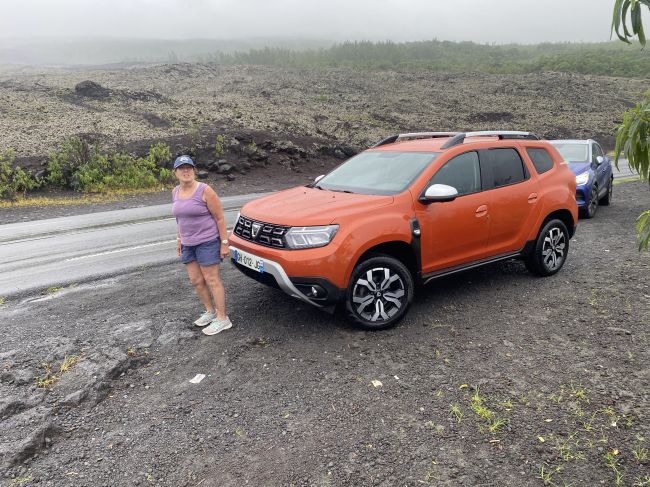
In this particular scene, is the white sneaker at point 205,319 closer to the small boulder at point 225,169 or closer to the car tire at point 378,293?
the car tire at point 378,293

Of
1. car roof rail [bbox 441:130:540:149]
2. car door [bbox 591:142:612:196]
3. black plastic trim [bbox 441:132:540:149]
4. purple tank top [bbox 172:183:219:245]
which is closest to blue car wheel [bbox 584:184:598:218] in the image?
car door [bbox 591:142:612:196]

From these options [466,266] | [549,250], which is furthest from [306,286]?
[549,250]

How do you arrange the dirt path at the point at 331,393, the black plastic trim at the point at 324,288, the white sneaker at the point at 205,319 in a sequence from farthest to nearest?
the white sneaker at the point at 205,319, the black plastic trim at the point at 324,288, the dirt path at the point at 331,393

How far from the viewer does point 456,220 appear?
522cm

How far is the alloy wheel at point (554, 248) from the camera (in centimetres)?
632

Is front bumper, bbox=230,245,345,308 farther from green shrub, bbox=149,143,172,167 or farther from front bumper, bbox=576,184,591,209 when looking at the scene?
green shrub, bbox=149,143,172,167

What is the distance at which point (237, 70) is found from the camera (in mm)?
50312

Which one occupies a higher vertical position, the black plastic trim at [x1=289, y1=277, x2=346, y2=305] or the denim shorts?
the denim shorts

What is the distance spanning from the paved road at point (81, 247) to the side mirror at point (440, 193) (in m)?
4.84

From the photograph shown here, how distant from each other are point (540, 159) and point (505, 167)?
0.77 m

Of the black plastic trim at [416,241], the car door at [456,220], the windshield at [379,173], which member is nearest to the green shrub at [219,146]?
the windshield at [379,173]

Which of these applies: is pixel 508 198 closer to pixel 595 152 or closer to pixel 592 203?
pixel 592 203

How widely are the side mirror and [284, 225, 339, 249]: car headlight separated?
1.05m

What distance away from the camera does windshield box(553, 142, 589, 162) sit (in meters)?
10.8
